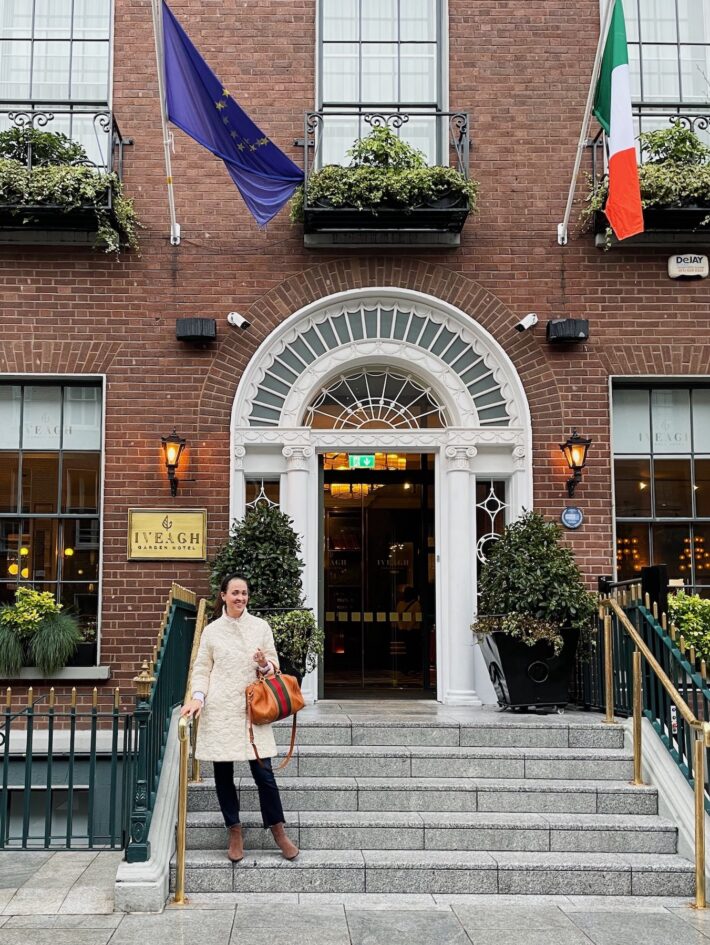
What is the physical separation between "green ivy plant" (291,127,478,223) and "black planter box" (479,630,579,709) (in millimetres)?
4263

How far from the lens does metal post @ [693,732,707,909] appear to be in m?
6.50

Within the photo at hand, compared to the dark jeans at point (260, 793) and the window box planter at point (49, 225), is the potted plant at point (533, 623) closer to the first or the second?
the dark jeans at point (260, 793)

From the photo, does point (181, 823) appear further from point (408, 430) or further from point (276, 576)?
point (408, 430)

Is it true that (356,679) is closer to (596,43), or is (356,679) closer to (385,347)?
(385,347)

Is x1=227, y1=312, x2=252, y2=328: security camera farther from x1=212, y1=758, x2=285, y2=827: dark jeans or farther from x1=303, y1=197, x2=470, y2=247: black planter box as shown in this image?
x1=212, y1=758, x2=285, y2=827: dark jeans

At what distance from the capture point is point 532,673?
8.83m

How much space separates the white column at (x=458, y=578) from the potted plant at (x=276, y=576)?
1.57 metres

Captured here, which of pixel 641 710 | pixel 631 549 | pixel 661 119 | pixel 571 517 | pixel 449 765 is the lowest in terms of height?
pixel 449 765

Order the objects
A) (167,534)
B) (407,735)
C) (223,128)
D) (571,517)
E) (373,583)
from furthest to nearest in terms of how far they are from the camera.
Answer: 1. (373,583)
2. (571,517)
3. (167,534)
4. (223,128)
5. (407,735)

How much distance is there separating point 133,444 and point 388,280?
3.05 metres

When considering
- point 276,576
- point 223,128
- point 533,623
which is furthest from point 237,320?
point 533,623

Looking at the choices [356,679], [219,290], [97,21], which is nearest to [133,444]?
[219,290]

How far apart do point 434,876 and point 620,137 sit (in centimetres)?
646

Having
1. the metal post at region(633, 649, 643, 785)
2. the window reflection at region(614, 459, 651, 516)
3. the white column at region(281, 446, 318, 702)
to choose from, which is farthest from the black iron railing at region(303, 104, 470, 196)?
the metal post at region(633, 649, 643, 785)
